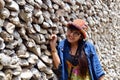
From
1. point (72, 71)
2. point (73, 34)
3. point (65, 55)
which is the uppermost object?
point (73, 34)

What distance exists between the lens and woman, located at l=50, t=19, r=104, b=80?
2.63 metres

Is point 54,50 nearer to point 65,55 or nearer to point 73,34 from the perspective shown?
point 65,55

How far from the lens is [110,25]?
197 inches

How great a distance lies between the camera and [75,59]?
2.63m

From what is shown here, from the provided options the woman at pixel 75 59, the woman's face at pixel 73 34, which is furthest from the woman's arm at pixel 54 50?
the woman's face at pixel 73 34

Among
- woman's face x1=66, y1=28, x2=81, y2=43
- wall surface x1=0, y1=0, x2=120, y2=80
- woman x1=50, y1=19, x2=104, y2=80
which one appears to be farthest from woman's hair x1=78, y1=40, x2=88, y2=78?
wall surface x1=0, y1=0, x2=120, y2=80

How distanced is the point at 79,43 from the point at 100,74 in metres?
0.32

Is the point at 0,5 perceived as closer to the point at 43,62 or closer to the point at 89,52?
the point at 43,62

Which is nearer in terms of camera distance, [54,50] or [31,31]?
[31,31]

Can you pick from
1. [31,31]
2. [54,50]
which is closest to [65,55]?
[54,50]

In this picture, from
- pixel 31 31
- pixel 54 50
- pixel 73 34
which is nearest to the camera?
pixel 31 31

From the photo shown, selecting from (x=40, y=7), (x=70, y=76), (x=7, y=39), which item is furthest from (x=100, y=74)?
(x=7, y=39)

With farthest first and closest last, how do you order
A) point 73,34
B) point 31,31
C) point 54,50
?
point 54,50 < point 73,34 < point 31,31

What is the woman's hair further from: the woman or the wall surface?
the wall surface
